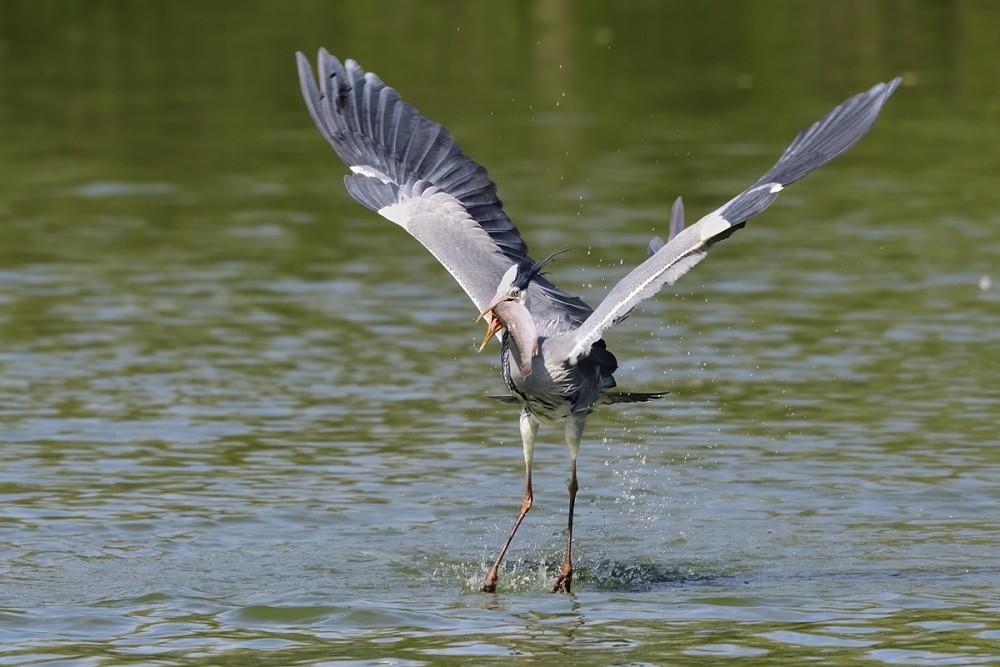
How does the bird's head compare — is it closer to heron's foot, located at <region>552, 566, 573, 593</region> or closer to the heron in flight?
the heron in flight

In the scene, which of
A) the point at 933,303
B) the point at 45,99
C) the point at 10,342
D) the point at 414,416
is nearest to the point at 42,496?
the point at 414,416

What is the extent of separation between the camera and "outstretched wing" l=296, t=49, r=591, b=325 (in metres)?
10.5

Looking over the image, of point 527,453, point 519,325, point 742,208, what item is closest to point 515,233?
point 527,453

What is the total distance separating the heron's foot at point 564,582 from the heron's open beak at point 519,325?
978mm

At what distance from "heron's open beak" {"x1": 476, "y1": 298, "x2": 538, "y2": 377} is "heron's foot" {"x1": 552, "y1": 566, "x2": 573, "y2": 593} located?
0.98 meters

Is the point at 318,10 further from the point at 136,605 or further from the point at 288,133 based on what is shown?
the point at 136,605

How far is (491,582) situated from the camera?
30.9 feet

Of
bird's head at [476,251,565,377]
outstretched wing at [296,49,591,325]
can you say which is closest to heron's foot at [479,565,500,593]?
bird's head at [476,251,565,377]

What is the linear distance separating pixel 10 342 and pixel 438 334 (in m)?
3.26

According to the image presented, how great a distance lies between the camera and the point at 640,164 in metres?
21.9

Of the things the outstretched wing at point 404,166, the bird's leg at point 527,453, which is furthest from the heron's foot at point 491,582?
the outstretched wing at point 404,166

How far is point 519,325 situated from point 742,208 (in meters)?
1.33

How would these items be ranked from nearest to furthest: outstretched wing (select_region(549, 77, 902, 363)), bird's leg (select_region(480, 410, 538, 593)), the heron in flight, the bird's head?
outstretched wing (select_region(549, 77, 902, 363))
the heron in flight
the bird's head
bird's leg (select_region(480, 410, 538, 593))

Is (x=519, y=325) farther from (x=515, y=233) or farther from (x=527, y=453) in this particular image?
(x=515, y=233)
